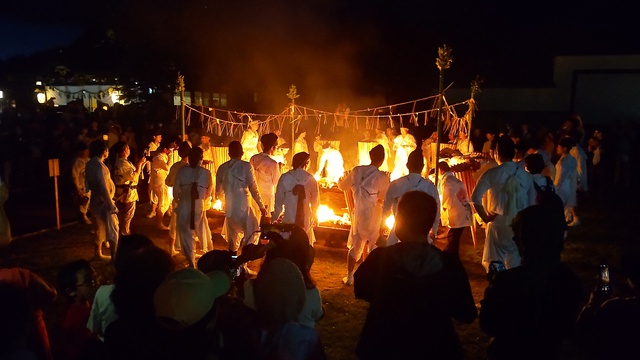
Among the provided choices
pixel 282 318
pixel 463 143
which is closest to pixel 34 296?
pixel 282 318

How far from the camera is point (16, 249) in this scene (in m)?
8.51

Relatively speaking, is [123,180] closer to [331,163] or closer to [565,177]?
[331,163]

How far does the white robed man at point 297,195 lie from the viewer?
6980 mm

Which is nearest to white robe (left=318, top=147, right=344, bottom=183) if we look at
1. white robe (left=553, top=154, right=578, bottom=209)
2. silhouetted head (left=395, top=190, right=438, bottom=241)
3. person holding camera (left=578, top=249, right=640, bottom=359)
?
white robe (left=553, top=154, right=578, bottom=209)

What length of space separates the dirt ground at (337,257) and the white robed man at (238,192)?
50.6 inches

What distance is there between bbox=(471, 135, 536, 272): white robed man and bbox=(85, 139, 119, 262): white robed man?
4959mm

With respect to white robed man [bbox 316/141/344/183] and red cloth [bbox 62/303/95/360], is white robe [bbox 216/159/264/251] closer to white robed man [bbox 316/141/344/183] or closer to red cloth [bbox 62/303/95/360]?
red cloth [bbox 62/303/95/360]

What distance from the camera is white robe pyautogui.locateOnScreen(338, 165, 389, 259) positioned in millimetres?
6789

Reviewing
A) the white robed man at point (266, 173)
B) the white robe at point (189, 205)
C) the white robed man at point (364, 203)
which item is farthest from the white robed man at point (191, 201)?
the white robed man at point (364, 203)

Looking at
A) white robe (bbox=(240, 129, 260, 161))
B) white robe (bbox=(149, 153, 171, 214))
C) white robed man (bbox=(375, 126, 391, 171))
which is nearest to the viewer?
white robe (bbox=(149, 153, 171, 214))

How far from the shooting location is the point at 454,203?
23.4 feet

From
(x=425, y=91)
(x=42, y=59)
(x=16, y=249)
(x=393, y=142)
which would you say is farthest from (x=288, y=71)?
(x=42, y=59)

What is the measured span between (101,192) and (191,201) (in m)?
1.29

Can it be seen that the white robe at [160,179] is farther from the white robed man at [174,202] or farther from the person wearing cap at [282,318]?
the person wearing cap at [282,318]
